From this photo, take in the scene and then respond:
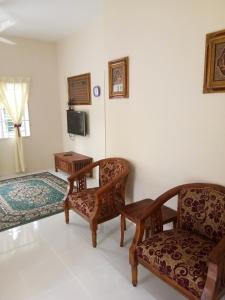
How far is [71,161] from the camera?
4.05 metres

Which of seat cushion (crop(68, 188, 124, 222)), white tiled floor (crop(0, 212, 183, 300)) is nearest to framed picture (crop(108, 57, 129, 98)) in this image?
seat cushion (crop(68, 188, 124, 222))

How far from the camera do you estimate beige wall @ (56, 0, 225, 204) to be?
1.82 m

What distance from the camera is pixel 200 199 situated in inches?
71.2

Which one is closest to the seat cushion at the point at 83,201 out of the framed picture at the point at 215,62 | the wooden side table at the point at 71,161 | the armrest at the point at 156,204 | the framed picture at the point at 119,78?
the armrest at the point at 156,204

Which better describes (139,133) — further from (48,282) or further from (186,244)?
(48,282)

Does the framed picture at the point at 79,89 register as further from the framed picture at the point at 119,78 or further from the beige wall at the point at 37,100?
the framed picture at the point at 119,78

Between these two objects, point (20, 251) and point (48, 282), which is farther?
point (20, 251)

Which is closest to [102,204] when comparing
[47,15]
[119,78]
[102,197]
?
[102,197]

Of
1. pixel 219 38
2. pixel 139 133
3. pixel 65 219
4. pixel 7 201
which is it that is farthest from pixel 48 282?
pixel 219 38

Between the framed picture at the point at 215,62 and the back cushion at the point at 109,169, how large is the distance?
1.30 metres

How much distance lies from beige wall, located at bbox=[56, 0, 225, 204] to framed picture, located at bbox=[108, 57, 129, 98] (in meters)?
0.07

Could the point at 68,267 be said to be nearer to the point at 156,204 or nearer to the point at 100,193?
the point at 100,193

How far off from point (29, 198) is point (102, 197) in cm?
170

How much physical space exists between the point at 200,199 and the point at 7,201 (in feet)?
9.08
